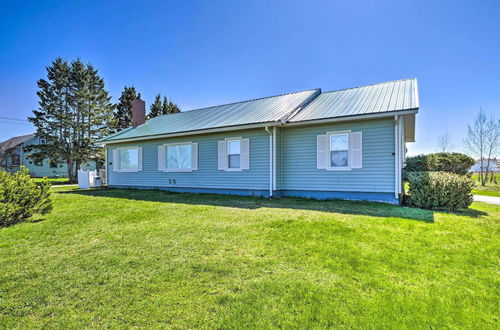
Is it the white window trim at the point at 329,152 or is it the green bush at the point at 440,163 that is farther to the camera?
the green bush at the point at 440,163

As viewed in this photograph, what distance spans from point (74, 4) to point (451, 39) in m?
14.3

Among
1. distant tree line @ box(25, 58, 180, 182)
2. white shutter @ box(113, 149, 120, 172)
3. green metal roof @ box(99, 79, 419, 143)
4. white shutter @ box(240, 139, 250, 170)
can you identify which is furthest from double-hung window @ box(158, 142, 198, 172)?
distant tree line @ box(25, 58, 180, 182)

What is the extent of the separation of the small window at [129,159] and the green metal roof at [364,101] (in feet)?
27.6

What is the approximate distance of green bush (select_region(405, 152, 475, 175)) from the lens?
11.6 meters

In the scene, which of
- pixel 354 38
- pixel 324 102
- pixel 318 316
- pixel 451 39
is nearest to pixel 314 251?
pixel 318 316

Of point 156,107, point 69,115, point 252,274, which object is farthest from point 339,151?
Result: point 156,107

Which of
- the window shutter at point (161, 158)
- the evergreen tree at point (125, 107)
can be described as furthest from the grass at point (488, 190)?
the evergreen tree at point (125, 107)

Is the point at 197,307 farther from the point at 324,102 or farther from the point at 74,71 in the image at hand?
the point at 74,71

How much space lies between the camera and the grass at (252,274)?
221 cm

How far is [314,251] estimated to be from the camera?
3.72 m

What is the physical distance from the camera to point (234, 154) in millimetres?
10477

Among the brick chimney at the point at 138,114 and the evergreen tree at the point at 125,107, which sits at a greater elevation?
the evergreen tree at the point at 125,107

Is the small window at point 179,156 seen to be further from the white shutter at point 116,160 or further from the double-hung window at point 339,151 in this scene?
the double-hung window at point 339,151

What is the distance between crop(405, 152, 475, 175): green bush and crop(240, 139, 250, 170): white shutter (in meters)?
7.40
